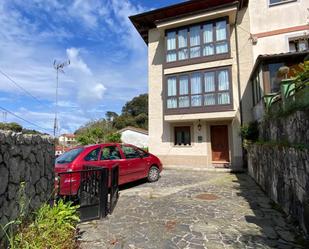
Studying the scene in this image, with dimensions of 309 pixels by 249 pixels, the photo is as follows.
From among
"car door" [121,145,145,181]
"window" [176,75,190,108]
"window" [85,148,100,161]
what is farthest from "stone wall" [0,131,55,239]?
"window" [176,75,190,108]

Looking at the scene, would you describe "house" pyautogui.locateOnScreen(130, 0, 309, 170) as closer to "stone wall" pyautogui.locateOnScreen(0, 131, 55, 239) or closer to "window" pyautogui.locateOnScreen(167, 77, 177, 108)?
"window" pyautogui.locateOnScreen(167, 77, 177, 108)

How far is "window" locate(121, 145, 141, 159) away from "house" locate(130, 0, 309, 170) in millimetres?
6042

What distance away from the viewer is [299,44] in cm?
1238

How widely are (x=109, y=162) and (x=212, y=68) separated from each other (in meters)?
8.99

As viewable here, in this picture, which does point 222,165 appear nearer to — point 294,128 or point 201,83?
point 201,83

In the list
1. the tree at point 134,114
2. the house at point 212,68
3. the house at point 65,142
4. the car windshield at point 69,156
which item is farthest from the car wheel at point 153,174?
the tree at point 134,114

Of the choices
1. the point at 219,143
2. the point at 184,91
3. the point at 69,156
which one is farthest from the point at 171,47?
the point at 69,156

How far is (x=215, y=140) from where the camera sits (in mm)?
13992

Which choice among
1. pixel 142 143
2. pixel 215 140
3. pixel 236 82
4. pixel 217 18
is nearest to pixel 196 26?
pixel 217 18

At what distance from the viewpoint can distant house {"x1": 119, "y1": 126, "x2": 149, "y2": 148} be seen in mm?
32656

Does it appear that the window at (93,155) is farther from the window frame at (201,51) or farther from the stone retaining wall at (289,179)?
the window frame at (201,51)

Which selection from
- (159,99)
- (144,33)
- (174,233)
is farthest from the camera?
(144,33)

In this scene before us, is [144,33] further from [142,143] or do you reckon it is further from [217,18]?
[142,143]

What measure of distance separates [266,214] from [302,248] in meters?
1.58
